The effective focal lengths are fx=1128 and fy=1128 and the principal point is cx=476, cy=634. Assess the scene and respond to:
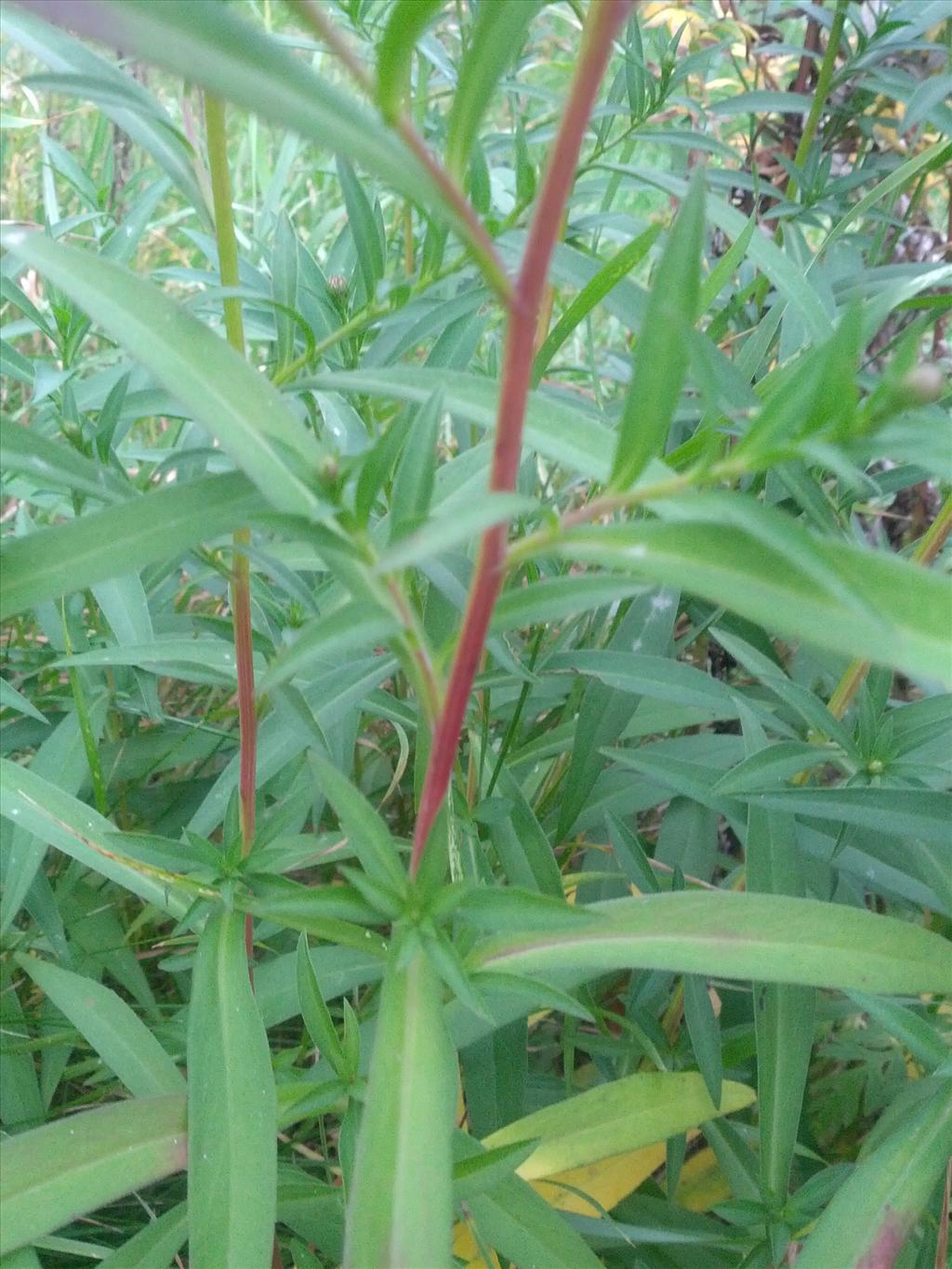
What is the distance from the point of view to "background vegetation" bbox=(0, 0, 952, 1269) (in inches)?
14.8

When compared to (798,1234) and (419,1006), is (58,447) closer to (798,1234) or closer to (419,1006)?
(419,1006)

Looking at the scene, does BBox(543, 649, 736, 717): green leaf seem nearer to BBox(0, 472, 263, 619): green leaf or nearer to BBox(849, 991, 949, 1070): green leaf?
BBox(849, 991, 949, 1070): green leaf

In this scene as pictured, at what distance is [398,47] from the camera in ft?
1.21

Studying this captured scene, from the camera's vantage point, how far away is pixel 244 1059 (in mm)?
584

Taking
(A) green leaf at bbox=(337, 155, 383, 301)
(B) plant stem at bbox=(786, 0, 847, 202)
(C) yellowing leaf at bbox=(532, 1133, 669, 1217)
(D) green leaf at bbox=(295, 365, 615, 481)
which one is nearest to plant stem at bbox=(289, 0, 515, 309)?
(D) green leaf at bbox=(295, 365, 615, 481)

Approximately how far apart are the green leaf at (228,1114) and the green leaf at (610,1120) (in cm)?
22

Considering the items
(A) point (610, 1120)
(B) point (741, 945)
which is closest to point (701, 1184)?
(A) point (610, 1120)

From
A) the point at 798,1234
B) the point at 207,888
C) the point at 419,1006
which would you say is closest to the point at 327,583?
the point at 207,888

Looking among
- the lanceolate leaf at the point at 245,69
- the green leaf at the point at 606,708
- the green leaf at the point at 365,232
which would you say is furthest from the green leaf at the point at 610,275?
the lanceolate leaf at the point at 245,69

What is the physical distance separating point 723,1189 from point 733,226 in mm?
734

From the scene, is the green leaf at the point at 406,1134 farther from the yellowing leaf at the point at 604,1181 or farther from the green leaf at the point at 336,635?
the yellowing leaf at the point at 604,1181

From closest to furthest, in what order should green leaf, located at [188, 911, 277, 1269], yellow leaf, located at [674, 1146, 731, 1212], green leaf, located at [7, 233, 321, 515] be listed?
green leaf, located at [7, 233, 321, 515] < green leaf, located at [188, 911, 277, 1269] < yellow leaf, located at [674, 1146, 731, 1212]

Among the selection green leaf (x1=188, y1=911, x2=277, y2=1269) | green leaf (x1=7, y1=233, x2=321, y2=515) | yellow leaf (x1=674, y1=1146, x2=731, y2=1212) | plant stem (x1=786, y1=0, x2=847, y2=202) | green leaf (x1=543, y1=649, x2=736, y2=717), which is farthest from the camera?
plant stem (x1=786, y1=0, x2=847, y2=202)

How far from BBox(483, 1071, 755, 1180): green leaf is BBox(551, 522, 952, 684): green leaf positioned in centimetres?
50
